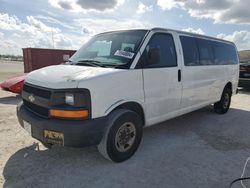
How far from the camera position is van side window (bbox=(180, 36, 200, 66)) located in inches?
195

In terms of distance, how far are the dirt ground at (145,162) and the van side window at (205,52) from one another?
159cm

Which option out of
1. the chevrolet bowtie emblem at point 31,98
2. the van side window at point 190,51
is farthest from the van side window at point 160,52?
the chevrolet bowtie emblem at point 31,98

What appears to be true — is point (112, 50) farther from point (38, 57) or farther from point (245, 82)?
point (38, 57)

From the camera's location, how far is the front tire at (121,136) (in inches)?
137

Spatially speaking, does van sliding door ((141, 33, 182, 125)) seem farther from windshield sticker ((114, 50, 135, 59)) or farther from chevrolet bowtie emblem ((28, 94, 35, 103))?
chevrolet bowtie emblem ((28, 94, 35, 103))

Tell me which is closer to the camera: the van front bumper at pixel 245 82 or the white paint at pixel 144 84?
the white paint at pixel 144 84

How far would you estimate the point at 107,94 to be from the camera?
340cm

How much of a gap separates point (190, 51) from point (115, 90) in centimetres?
237

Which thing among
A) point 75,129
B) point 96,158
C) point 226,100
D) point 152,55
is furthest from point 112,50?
point 226,100

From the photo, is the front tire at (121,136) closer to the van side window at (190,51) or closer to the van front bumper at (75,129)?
the van front bumper at (75,129)

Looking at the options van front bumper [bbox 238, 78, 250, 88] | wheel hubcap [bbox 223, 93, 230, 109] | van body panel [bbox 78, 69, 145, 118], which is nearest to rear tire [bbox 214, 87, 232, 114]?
wheel hubcap [bbox 223, 93, 230, 109]

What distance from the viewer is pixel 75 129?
3.16 metres

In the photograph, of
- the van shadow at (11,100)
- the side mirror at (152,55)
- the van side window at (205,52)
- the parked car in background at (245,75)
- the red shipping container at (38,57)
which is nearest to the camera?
the side mirror at (152,55)

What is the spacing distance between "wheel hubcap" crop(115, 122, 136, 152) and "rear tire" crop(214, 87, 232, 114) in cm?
402
